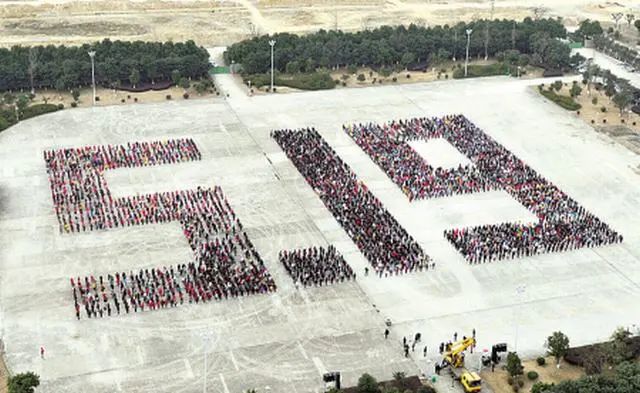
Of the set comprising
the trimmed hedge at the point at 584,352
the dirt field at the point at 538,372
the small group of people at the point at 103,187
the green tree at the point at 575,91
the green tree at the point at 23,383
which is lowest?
the dirt field at the point at 538,372

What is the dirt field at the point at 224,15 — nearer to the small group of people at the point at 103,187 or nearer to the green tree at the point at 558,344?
the small group of people at the point at 103,187

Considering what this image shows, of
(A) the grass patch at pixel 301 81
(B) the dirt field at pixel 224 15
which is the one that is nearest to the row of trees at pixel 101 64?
(A) the grass patch at pixel 301 81

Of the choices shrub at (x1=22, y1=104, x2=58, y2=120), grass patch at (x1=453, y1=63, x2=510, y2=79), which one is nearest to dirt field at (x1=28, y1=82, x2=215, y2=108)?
shrub at (x1=22, y1=104, x2=58, y2=120)

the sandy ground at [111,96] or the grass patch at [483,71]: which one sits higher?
the grass patch at [483,71]

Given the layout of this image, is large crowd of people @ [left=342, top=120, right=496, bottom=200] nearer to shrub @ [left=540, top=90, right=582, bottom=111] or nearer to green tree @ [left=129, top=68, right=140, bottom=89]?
shrub @ [left=540, top=90, right=582, bottom=111]

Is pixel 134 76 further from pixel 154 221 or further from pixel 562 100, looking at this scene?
pixel 562 100

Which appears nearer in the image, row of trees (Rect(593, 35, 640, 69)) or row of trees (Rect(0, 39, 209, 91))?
row of trees (Rect(0, 39, 209, 91))

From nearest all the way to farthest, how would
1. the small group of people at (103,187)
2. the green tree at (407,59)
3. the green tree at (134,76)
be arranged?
the small group of people at (103,187) < the green tree at (134,76) < the green tree at (407,59)
